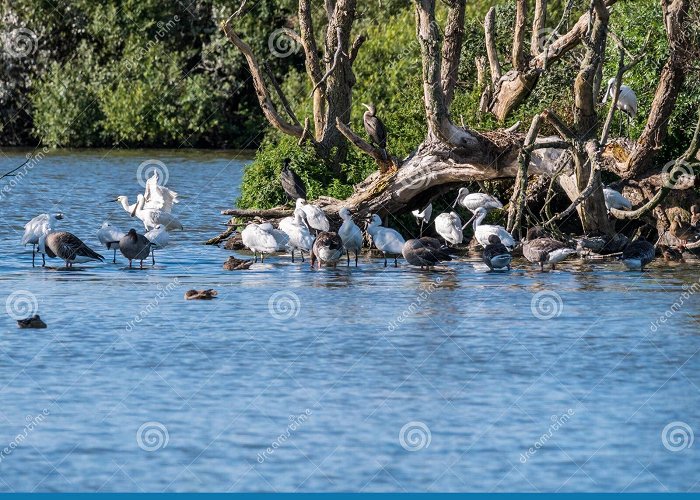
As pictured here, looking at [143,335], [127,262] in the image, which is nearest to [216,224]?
[127,262]

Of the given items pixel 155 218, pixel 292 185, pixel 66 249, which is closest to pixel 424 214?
pixel 292 185

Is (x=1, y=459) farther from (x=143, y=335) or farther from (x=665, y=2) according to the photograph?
(x=665, y=2)

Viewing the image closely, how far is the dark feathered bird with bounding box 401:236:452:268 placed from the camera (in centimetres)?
1611

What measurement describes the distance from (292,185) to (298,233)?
5.50 feet

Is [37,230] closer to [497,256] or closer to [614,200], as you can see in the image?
[497,256]

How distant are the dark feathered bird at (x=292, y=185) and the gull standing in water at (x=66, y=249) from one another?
3047 mm

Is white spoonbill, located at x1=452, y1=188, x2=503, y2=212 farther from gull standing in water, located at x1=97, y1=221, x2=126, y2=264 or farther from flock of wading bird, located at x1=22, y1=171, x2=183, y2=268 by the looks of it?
gull standing in water, located at x1=97, y1=221, x2=126, y2=264

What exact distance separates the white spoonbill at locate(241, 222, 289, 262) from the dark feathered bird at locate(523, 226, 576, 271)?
3044mm

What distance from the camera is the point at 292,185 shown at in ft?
60.2

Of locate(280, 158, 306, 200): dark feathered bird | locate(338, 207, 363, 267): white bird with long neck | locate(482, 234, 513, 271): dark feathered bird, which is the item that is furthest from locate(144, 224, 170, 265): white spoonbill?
locate(482, 234, 513, 271): dark feathered bird

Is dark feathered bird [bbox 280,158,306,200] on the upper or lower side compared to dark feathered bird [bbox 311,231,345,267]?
upper

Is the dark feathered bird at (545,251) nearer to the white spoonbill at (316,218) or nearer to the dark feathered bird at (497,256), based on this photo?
the dark feathered bird at (497,256)

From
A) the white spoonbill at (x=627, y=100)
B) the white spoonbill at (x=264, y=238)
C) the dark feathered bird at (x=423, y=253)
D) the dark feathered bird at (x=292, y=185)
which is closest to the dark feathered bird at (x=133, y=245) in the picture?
the white spoonbill at (x=264, y=238)

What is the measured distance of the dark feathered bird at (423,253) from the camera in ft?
52.9
